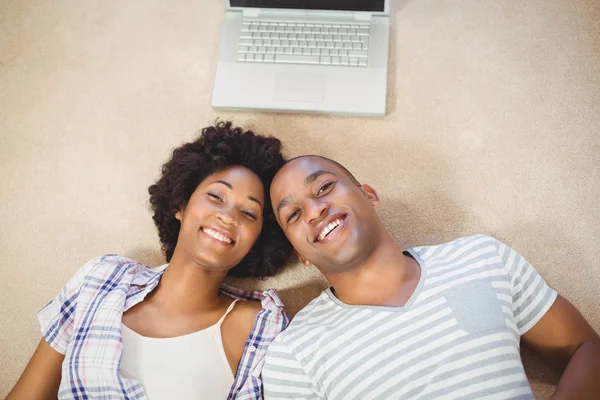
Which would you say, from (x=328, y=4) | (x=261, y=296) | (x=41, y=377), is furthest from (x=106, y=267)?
(x=328, y=4)

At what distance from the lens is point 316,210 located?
52.1 inches

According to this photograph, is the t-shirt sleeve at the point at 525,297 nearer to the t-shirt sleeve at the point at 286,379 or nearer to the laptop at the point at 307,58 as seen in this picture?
the t-shirt sleeve at the point at 286,379

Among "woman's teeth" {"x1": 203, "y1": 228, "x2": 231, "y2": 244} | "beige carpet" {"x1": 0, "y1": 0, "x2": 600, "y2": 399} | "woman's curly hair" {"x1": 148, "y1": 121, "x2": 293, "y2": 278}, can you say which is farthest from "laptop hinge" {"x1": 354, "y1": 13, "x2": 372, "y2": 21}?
"woman's teeth" {"x1": 203, "y1": 228, "x2": 231, "y2": 244}

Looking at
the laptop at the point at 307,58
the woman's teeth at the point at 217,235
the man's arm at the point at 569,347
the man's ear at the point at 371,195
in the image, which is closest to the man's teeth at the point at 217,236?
the woman's teeth at the point at 217,235

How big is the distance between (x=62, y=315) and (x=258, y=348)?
1.57ft

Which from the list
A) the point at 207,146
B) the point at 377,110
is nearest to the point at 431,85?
the point at 377,110

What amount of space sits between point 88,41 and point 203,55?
371 mm

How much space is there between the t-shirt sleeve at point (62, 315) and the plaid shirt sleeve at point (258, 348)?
0.42m

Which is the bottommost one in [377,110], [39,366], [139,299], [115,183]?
[39,366]

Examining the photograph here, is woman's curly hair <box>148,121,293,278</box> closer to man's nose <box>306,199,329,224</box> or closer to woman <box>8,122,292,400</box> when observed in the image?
woman <box>8,122,292,400</box>

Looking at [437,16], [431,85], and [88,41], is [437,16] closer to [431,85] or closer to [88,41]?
[431,85]

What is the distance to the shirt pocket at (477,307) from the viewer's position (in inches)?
49.0

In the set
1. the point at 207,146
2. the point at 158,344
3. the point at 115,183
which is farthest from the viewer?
the point at 115,183

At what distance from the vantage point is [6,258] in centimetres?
164
